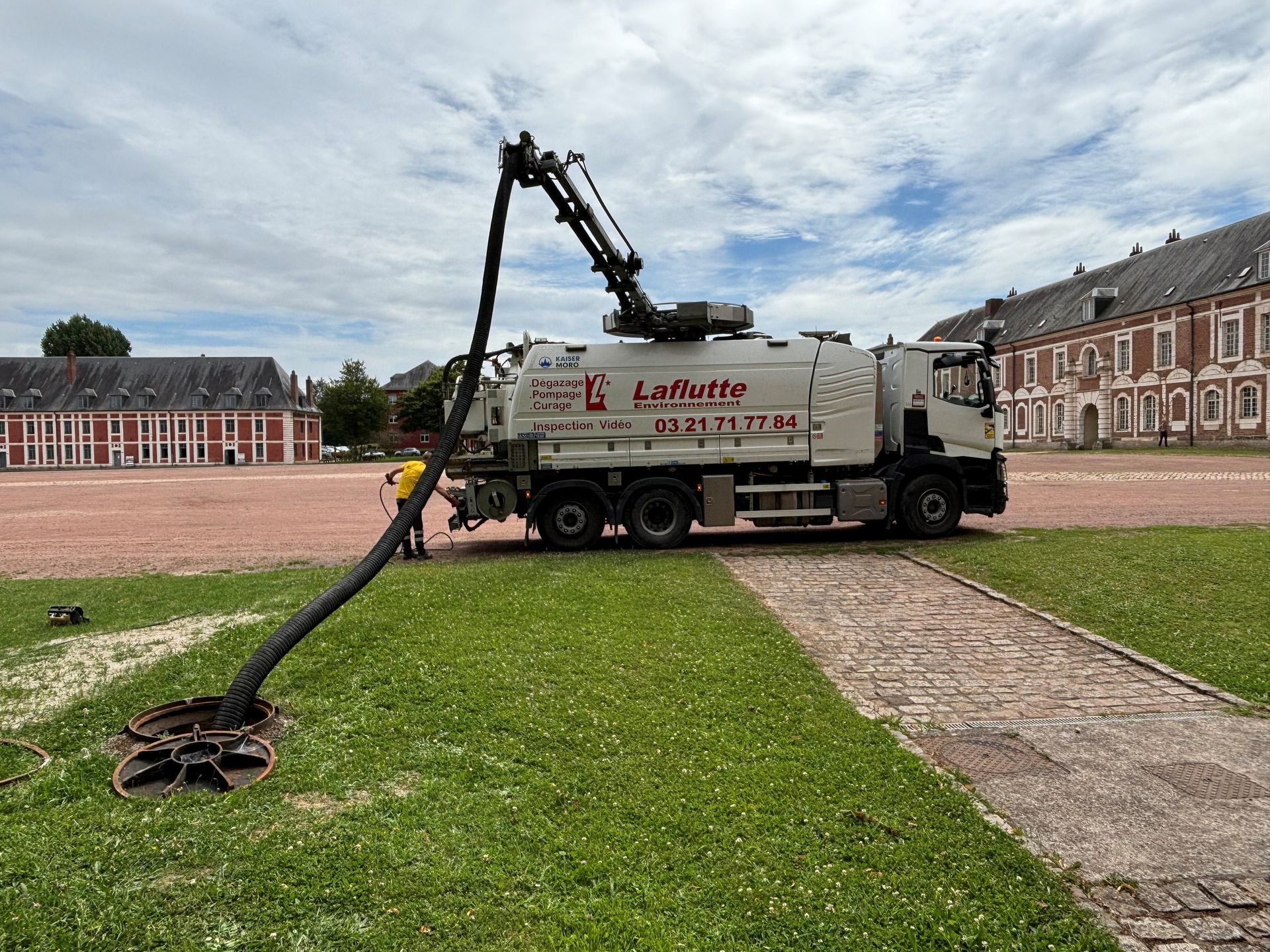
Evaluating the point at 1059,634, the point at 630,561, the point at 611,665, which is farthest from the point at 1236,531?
the point at 611,665

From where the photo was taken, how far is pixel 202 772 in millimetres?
4820

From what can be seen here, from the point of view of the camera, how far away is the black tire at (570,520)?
1364cm

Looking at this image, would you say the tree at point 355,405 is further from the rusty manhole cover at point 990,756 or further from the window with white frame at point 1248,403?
the rusty manhole cover at point 990,756

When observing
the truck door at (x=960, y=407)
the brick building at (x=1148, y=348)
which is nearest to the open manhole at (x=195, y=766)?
the truck door at (x=960, y=407)

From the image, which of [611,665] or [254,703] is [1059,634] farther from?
[254,703]

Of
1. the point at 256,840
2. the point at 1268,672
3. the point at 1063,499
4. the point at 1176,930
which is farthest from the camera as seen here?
the point at 1063,499

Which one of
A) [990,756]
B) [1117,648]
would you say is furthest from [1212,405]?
[990,756]

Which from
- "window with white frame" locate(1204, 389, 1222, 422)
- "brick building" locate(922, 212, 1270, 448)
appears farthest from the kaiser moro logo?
"window with white frame" locate(1204, 389, 1222, 422)

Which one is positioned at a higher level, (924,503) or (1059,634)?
(924,503)

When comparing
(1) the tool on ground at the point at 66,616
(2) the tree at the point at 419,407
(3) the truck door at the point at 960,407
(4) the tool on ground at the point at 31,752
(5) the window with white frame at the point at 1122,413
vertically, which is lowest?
(4) the tool on ground at the point at 31,752

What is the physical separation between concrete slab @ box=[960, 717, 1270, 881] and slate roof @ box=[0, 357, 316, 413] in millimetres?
94284

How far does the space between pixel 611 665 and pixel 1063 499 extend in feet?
59.2

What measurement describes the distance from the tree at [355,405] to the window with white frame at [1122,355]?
66.7m

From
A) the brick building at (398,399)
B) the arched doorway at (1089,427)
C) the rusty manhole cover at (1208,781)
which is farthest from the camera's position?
the brick building at (398,399)
